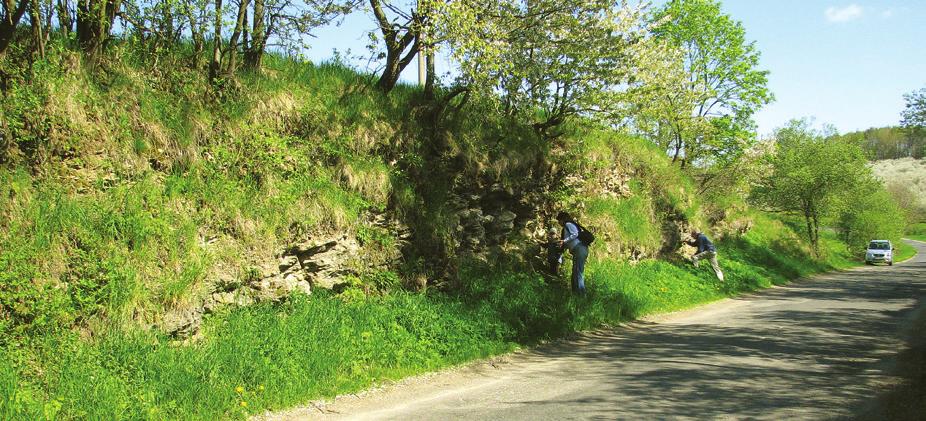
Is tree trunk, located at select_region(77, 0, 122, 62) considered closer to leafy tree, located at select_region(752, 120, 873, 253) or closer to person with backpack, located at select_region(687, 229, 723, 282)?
person with backpack, located at select_region(687, 229, 723, 282)

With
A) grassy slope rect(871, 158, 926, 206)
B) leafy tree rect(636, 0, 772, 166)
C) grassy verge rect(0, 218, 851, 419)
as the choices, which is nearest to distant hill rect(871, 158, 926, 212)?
grassy slope rect(871, 158, 926, 206)

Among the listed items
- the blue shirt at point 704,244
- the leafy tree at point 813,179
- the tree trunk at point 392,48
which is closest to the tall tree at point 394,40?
the tree trunk at point 392,48

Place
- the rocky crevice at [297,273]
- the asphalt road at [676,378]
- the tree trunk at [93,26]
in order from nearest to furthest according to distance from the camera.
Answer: the asphalt road at [676,378]
the rocky crevice at [297,273]
the tree trunk at [93,26]

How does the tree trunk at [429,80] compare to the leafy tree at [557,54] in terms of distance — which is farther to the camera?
the tree trunk at [429,80]

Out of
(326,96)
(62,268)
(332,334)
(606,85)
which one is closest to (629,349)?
(332,334)

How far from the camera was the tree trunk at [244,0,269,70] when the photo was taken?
9.66 m

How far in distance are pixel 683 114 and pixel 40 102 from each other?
Answer: 17.8 metres

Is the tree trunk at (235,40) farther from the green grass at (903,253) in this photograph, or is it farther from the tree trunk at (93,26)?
the green grass at (903,253)

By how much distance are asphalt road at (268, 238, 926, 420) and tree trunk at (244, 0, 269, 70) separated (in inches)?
252

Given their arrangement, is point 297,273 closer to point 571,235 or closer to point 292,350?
point 292,350

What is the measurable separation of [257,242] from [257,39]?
162 inches

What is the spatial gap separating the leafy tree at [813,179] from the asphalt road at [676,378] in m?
25.2

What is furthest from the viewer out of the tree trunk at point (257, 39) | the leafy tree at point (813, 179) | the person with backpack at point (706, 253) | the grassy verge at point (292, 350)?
the leafy tree at point (813, 179)

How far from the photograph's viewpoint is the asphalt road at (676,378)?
5641mm
